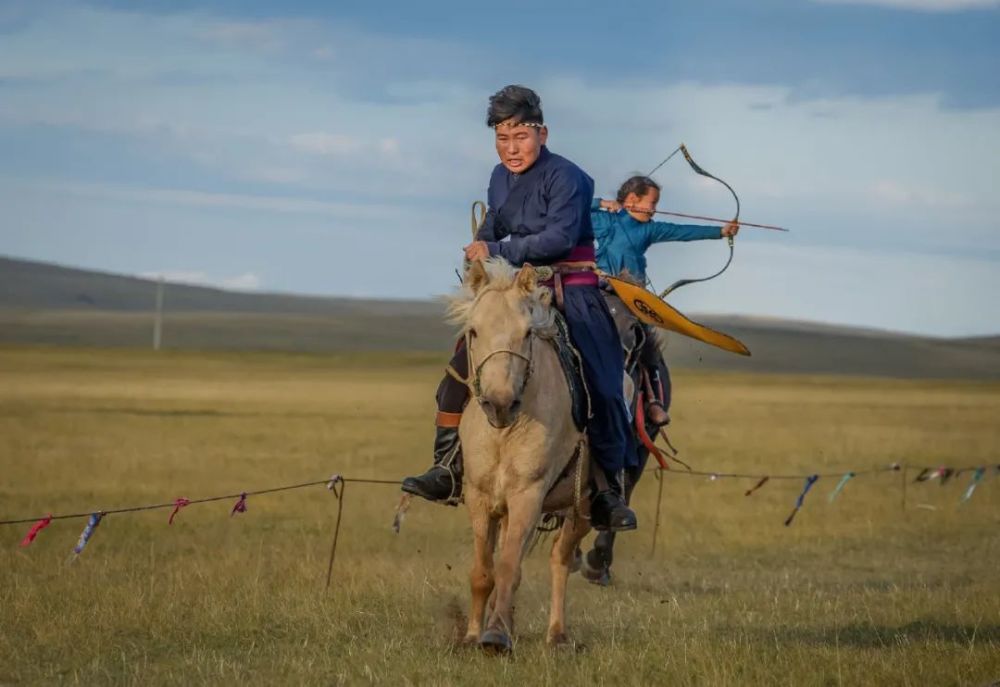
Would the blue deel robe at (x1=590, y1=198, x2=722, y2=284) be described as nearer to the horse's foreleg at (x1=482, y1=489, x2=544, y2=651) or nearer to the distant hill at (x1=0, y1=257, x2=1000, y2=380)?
the horse's foreleg at (x1=482, y1=489, x2=544, y2=651)

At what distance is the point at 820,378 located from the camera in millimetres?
89250

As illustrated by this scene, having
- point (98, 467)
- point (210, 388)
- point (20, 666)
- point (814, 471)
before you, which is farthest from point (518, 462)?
point (210, 388)

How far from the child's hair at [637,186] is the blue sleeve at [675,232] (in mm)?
261

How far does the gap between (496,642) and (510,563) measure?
420 mm

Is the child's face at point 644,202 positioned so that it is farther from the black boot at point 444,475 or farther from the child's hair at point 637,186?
the black boot at point 444,475

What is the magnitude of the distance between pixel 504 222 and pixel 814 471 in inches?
749

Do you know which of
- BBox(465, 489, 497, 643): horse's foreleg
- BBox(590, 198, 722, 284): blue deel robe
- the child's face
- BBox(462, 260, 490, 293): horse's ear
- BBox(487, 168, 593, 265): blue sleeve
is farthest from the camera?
the child's face

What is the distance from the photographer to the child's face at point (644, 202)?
1304cm

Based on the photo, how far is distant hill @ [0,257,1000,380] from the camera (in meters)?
109

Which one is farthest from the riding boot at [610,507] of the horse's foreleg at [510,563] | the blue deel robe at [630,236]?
the blue deel robe at [630,236]

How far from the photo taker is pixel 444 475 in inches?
385

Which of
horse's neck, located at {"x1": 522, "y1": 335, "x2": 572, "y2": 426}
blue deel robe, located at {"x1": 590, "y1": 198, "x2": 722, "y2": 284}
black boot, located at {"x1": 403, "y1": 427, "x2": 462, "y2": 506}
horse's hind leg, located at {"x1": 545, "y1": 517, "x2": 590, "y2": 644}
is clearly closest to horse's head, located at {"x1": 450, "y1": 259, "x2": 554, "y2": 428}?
horse's neck, located at {"x1": 522, "y1": 335, "x2": 572, "y2": 426}

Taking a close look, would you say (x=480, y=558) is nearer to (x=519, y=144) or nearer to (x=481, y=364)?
(x=481, y=364)

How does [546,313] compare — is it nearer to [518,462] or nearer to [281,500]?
[518,462]
